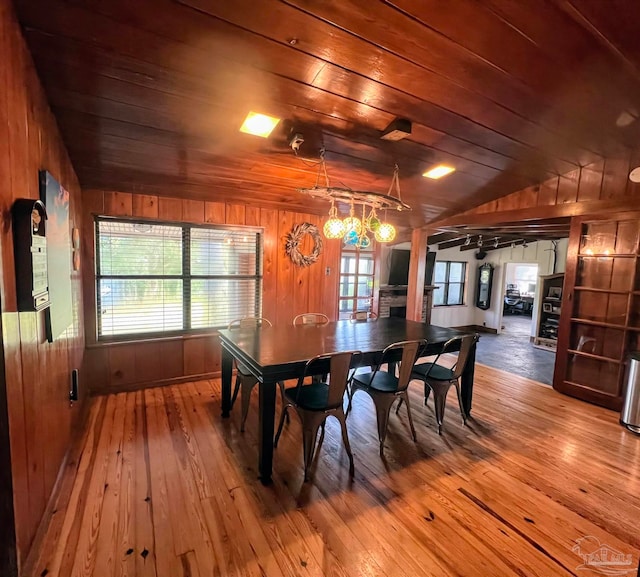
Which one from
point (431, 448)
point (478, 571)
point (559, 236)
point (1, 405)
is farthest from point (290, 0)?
point (559, 236)

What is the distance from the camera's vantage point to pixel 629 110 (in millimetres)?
2312

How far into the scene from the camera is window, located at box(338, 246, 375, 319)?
16.8 feet

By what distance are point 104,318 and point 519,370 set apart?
220 inches

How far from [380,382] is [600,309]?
272 cm

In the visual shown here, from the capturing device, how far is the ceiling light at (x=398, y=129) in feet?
7.53

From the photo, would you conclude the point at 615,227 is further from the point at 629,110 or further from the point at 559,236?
the point at 559,236

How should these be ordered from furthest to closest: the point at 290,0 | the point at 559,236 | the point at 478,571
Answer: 1. the point at 559,236
2. the point at 478,571
3. the point at 290,0

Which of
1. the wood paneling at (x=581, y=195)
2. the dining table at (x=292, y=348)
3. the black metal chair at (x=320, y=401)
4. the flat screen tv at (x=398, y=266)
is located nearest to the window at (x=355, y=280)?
the dining table at (x=292, y=348)

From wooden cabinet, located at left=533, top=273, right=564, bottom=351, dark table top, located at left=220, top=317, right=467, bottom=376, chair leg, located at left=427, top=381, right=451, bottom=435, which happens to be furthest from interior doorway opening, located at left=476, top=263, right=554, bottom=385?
dark table top, located at left=220, top=317, right=467, bottom=376

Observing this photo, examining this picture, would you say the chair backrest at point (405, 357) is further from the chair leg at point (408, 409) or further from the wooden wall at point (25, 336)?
the wooden wall at point (25, 336)

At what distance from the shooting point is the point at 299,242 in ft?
14.6

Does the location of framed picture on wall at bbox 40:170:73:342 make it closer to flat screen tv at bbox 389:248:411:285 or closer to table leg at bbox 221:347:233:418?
table leg at bbox 221:347:233:418

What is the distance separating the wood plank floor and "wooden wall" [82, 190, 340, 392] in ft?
1.86

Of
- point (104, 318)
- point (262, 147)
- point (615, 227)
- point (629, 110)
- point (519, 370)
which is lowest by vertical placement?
point (519, 370)
